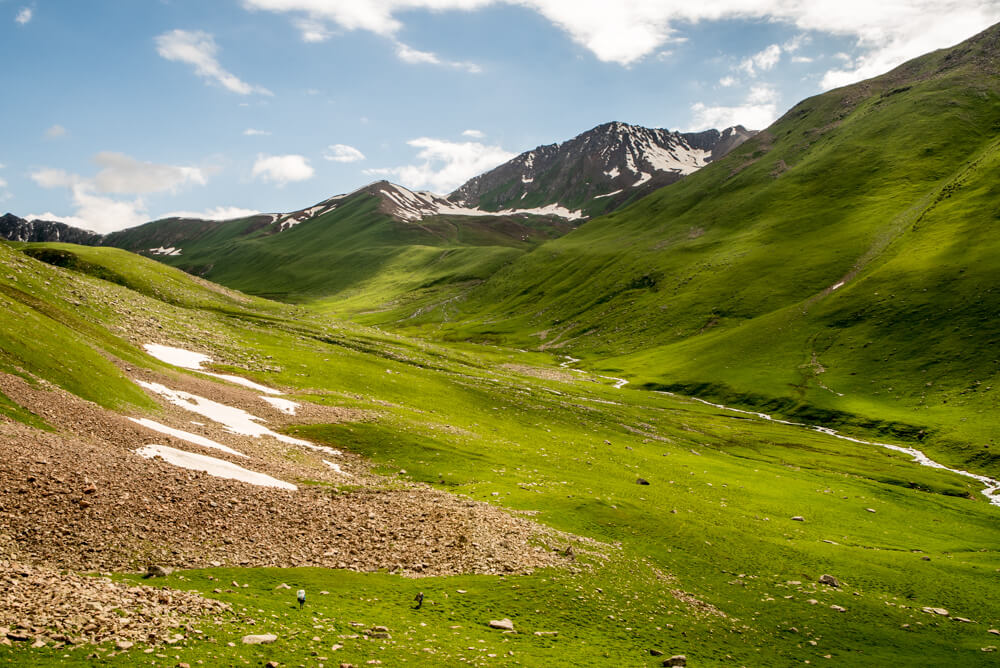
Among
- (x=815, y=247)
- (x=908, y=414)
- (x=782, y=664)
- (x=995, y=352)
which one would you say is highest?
(x=815, y=247)

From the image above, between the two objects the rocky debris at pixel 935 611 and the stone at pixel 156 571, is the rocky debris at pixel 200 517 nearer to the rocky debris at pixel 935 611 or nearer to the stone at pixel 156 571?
the stone at pixel 156 571

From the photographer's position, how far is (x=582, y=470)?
51.9 metres

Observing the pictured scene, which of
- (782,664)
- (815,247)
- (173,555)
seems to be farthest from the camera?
(815,247)

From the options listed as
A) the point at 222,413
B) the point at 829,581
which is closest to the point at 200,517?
the point at 222,413

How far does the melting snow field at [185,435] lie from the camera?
114ft

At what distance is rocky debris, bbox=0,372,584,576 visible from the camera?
824 inches

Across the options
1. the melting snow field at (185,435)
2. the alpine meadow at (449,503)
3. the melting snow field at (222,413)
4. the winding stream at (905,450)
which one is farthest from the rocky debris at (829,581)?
the winding stream at (905,450)

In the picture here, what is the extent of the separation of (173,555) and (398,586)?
8.70m

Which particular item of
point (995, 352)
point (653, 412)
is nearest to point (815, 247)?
point (995, 352)

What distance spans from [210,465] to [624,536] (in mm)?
23901

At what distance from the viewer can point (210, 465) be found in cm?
3081

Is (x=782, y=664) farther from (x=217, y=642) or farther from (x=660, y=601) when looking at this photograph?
(x=217, y=642)

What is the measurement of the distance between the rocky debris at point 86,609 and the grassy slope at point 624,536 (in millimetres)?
738

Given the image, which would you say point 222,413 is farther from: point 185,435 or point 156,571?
point 156,571
